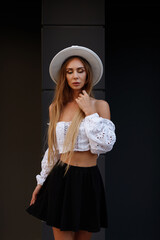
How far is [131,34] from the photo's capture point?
4152 millimetres

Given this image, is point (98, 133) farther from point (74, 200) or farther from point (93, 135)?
point (74, 200)

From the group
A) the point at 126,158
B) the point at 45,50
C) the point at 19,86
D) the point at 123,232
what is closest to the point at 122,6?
the point at 45,50

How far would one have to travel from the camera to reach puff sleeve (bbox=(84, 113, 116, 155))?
206 cm

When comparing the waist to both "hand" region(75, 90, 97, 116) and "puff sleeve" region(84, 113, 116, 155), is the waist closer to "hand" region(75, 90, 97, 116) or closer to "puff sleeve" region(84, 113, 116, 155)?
"puff sleeve" region(84, 113, 116, 155)

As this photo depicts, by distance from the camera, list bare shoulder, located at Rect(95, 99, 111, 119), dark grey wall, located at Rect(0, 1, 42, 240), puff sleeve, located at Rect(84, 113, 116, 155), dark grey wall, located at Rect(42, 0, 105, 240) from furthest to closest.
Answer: dark grey wall, located at Rect(0, 1, 42, 240) → dark grey wall, located at Rect(42, 0, 105, 240) → bare shoulder, located at Rect(95, 99, 111, 119) → puff sleeve, located at Rect(84, 113, 116, 155)

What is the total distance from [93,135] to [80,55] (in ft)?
2.22

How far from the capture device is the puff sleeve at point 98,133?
6.76 ft

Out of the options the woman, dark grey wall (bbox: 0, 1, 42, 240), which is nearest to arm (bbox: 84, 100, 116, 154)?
the woman

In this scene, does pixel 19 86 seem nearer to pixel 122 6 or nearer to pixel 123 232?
pixel 122 6

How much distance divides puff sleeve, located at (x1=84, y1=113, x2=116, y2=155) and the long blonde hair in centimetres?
12

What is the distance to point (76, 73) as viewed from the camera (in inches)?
88.4

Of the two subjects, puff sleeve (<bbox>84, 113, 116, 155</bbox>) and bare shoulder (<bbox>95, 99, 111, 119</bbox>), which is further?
bare shoulder (<bbox>95, 99, 111, 119</bbox>)

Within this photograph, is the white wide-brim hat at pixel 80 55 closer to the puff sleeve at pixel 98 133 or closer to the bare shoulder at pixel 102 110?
the bare shoulder at pixel 102 110

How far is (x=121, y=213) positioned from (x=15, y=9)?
3225 mm
